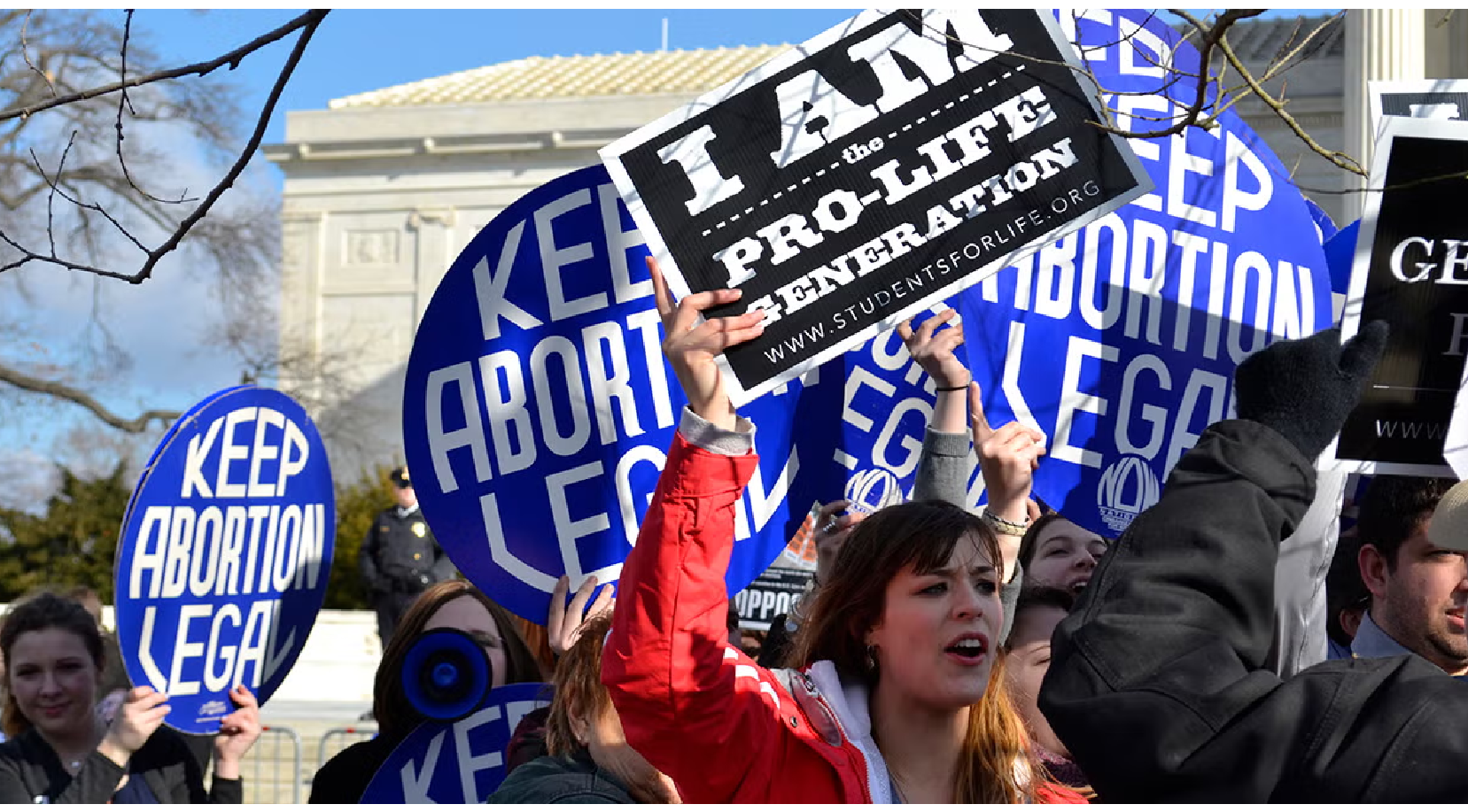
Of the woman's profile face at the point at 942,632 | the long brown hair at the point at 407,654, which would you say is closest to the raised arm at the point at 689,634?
the woman's profile face at the point at 942,632

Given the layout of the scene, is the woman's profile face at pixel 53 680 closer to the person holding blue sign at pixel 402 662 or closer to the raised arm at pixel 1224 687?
the person holding blue sign at pixel 402 662

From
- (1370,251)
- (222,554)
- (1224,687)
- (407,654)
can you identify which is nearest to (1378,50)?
(1370,251)

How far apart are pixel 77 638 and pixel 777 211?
2.53 meters

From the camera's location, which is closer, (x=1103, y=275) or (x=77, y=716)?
(x=1103, y=275)

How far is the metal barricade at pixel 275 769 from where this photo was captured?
9336 millimetres

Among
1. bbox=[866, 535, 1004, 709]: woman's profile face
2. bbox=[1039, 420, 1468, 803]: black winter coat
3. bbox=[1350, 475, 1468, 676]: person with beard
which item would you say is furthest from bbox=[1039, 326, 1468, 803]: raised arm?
bbox=[1350, 475, 1468, 676]: person with beard

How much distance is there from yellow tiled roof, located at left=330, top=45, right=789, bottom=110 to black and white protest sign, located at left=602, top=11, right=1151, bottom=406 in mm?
38885

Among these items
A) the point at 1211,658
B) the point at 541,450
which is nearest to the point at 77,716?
the point at 541,450

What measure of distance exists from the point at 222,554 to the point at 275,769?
5986mm

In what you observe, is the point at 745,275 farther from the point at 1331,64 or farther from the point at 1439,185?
the point at 1331,64

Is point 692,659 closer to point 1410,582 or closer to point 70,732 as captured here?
point 1410,582

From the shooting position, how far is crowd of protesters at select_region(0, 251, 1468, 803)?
161cm

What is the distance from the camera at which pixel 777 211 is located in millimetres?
3057

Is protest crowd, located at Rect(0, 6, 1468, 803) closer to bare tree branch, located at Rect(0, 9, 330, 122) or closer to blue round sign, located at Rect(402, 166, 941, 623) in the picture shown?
blue round sign, located at Rect(402, 166, 941, 623)
